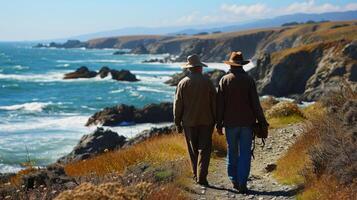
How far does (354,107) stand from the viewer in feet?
32.0

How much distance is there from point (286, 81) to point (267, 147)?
139 ft

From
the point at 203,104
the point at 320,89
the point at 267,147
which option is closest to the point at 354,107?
the point at 203,104

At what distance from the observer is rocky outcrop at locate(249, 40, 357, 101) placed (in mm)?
50000

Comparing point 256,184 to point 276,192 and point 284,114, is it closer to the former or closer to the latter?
point 276,192

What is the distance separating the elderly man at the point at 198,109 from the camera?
932 centimetres

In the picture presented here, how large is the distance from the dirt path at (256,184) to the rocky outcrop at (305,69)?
3558cm

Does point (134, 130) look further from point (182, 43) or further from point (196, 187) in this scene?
point (182, 43)

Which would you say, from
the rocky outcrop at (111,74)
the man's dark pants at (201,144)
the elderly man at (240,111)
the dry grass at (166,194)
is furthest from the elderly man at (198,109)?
the rocky outcrop at (111,74)

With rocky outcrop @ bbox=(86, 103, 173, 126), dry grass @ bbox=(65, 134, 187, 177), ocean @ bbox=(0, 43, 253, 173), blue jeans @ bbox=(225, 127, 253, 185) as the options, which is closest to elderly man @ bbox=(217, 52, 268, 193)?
blue jeans @ bbox=(225, 127, 253, 185)

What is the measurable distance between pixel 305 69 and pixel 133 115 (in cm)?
2412

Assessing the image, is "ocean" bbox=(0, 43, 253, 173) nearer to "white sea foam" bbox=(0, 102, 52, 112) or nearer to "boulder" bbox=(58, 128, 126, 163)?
"white sea foam" bbox=(0, 102, 52, 112)

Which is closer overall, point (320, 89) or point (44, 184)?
point (44, 184)

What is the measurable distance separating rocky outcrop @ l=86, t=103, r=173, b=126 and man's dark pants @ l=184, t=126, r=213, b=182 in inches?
1135

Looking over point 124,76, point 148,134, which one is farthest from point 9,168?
point 124,76
